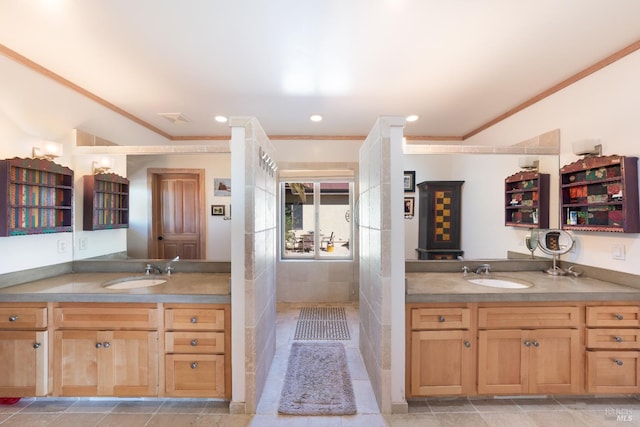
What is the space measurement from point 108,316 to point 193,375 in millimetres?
693

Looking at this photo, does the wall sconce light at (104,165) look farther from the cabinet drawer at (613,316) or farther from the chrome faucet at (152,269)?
the cabinet drawer at (613,316)

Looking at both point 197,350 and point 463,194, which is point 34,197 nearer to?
point 197,350

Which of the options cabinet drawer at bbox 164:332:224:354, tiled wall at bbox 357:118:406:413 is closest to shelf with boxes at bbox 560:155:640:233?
tiled wall at bbox 357:118:406:413

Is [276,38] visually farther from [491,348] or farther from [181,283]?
[491,348]

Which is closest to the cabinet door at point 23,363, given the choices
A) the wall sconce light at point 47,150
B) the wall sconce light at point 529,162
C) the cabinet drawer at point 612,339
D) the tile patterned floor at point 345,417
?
the tile patterned floor at point 345,417

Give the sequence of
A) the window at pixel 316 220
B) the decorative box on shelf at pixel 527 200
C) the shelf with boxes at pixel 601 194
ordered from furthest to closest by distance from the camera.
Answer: the window at pixel 316 220
the decorative box on shelf at pixel 527 200
the shelf with boxes at pixel 601 194

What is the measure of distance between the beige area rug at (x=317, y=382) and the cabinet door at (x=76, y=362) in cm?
129

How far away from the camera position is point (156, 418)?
185 cm

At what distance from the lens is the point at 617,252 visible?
6.68 ft

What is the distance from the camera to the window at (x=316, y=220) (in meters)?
4.23

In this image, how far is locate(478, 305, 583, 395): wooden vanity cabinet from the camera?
1.92 meters

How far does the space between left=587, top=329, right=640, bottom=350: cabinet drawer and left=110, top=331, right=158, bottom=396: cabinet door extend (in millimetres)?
2942

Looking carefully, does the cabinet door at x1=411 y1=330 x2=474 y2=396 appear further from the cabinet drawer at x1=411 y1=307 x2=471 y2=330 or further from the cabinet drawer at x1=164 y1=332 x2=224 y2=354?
the cabinet drawer at x1=164 y1=332 x2=224 y2=354

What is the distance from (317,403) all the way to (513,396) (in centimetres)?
137
